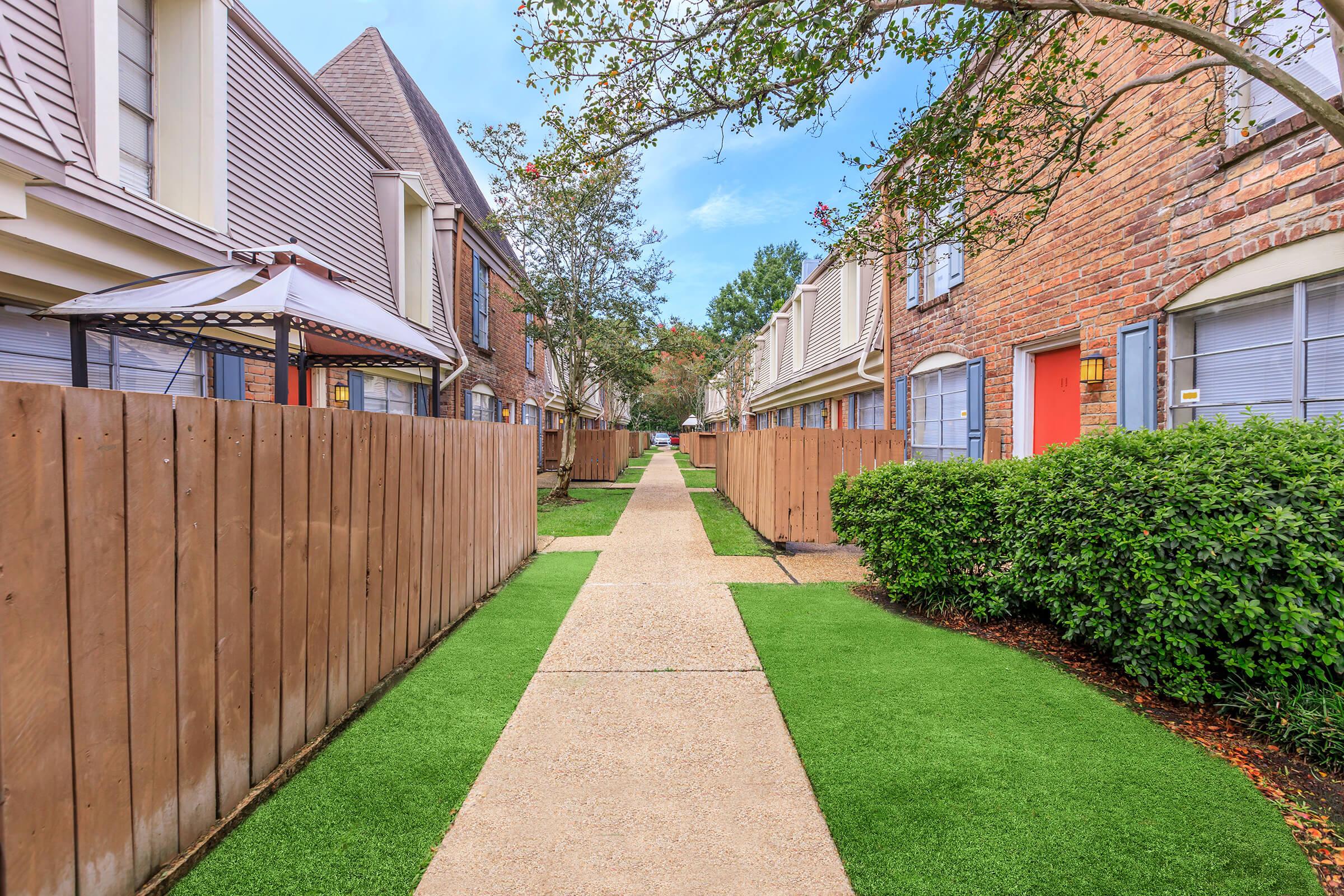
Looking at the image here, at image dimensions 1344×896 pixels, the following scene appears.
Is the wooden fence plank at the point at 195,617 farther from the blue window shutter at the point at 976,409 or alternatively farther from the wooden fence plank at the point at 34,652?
the blue window shutter at the point at 976,409

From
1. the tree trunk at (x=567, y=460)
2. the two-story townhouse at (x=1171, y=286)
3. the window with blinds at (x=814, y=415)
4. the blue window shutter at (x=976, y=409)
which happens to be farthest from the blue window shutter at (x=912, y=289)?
the tree trunk at (x=567, y=460)

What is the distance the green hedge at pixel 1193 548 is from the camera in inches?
113

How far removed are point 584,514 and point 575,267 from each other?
5.22 m

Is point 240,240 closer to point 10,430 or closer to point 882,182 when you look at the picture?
point 10,430

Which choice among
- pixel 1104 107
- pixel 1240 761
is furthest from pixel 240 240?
pixel 1240 761

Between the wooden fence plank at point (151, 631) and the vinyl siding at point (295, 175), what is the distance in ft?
16.8

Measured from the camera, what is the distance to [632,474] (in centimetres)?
2350

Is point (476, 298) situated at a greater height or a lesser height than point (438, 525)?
greater

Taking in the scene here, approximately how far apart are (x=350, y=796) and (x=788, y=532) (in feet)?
19.9

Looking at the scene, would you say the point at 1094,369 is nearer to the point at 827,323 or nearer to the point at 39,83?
the point at 39,83

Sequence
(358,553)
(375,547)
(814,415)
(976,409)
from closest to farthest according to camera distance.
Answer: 1. (358,553)
2. (375,547)
3. (976,409)
4. (814,415)

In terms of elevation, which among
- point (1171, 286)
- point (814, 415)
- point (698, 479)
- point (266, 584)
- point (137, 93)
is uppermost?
point (137, 93)

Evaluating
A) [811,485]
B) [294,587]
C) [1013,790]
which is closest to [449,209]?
[811,485]

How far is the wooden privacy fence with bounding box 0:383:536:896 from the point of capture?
1631 mm
